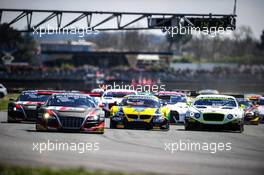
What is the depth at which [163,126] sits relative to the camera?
78.7ft

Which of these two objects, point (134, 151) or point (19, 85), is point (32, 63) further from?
point (134, 151)

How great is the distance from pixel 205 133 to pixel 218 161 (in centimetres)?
855

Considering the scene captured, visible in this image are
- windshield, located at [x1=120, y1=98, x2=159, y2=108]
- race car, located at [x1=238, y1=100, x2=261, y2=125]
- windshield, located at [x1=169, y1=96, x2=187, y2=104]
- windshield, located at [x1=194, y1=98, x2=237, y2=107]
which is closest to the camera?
windshield, located at [x1=120, y1=98, x2=159, y2=108]

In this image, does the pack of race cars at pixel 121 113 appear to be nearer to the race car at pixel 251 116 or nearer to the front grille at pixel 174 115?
the front grille at pixel 174 115

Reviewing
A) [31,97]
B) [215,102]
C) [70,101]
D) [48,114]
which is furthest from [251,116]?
[48,114]

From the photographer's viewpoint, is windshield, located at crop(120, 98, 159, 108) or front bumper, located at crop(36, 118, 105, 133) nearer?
front bumper, located at crop(36, 118, 105, 133)

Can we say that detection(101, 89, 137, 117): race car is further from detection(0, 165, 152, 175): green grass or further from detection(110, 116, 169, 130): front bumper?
detection(0, 165, 152, 175): green grass

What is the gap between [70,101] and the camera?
22203 mm

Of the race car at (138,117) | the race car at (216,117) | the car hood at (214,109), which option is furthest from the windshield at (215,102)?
the race car at (138,117)

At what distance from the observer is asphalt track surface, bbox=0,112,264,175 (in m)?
13.5

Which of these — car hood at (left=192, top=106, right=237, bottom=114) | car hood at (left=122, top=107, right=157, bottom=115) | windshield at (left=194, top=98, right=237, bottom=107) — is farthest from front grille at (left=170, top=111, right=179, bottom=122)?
car hood at (left=122, top=107, right=157, bottom=115)

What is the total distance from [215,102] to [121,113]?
11.1 feet

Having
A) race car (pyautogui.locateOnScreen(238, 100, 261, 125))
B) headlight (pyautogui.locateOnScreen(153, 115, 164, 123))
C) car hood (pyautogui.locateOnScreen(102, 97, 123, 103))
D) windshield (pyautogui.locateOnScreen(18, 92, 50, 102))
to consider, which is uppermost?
windshield (pyautogui.locateOnScreen(18, 92, 50, 102))

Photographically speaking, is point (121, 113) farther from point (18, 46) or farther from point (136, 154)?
point (18, 46)
